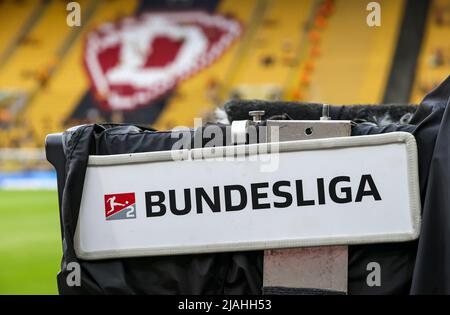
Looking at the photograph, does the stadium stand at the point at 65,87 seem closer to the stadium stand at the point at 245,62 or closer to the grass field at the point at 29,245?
the stadium stand at the point at 245,62

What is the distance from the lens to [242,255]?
1.96 m

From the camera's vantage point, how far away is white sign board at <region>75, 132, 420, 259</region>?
188cm

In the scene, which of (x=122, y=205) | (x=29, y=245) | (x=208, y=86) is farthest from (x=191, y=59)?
(x=122, y=205)

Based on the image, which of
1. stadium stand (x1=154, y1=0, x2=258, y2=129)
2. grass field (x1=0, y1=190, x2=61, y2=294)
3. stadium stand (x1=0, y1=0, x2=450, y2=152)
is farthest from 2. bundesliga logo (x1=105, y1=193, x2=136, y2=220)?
stadium stand (x1=154, y1=0, x2=258, y2=129)

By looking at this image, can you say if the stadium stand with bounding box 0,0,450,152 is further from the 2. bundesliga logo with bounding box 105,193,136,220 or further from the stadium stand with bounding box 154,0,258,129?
the 2. bundesliga logo with bounding box 105,193,136,220

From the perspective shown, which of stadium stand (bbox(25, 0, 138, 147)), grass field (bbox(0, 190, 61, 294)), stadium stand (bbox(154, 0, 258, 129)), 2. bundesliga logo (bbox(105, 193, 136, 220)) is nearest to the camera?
2. bundesliga logo (bbox(105, 193, 136, 220))

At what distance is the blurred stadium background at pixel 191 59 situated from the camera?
1881 cm

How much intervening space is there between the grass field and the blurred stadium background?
5.99 metres

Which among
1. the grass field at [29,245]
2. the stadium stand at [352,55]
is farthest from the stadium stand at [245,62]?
the grass field at [29,245]

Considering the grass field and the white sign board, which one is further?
the grass field

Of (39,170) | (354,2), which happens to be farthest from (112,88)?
(354,2)

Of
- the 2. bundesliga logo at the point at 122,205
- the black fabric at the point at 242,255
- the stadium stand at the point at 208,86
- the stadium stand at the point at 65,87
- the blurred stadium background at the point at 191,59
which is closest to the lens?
the black fabric at the point at 242,255

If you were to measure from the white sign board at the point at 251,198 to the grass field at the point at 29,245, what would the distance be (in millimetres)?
2092

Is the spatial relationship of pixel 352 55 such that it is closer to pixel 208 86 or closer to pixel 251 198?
pixel 208 86
